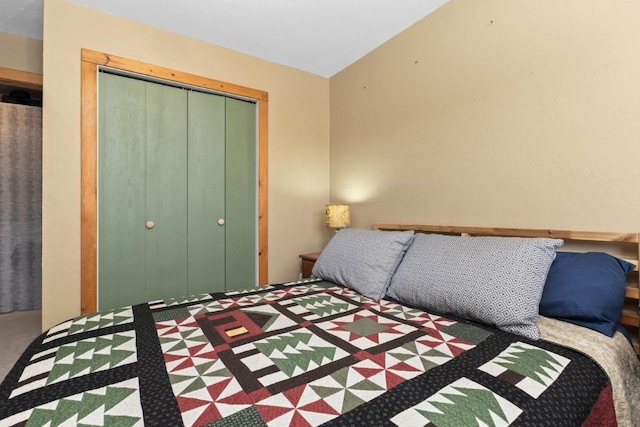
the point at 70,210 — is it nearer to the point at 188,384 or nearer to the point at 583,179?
the point at 188,384

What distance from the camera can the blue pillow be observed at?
3.88 feet

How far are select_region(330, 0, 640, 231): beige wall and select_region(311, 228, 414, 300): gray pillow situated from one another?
1.91 ft

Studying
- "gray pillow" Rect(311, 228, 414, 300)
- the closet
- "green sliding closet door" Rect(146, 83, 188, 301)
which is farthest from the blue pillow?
"green sliding closet door" Rect(146, 83, 188, 301)

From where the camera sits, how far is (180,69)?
8.07ft

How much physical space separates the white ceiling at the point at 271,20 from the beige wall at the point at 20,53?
0.07 metres

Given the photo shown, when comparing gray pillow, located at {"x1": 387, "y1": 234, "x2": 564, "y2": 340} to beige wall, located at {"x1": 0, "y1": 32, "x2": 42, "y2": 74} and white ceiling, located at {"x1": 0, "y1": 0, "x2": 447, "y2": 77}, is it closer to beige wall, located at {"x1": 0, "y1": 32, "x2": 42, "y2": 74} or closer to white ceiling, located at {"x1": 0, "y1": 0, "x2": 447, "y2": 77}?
white ceiling, located at {"x1": 0, "y1": 0, "x2": 447, "y2": 77}

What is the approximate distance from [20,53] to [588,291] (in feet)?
14.0

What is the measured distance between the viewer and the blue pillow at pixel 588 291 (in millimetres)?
1182

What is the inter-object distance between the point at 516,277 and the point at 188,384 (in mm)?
1224

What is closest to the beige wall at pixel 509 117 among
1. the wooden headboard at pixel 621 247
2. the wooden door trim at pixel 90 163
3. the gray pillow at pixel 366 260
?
the wooden headboard at pixel 621 247

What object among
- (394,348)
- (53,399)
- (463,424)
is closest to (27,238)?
(53,399)

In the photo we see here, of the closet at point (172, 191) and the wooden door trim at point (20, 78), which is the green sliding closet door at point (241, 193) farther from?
the wooden door trim at point (20, 78)

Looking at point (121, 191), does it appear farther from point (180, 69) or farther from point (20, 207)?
point (20, 207)

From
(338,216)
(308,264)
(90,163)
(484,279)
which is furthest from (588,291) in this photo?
(90,163)
